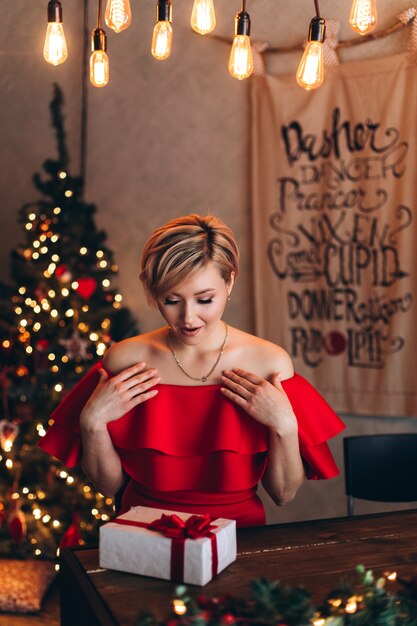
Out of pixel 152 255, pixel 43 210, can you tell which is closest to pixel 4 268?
pixel 43 210

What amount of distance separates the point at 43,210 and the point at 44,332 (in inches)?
23.0

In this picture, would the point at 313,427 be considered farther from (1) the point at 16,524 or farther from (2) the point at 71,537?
(1) the point at 16,524

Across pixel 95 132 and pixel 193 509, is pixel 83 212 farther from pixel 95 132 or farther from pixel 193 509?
pixel 193 509

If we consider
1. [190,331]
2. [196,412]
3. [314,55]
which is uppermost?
[314,55]

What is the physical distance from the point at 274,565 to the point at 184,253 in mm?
766

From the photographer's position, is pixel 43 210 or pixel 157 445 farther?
pixel 43 210

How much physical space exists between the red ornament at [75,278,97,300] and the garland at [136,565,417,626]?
212 cm

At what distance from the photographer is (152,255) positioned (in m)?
1.78

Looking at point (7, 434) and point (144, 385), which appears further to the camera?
point (7, 434)

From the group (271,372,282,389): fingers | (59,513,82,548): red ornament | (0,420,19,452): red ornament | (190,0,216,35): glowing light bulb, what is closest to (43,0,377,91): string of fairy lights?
(190,0,216,35): glowing light bulb

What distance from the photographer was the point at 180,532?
4.56 ft

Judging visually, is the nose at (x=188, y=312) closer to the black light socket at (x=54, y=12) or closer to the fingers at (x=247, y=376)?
the fingers at (x=247, y=376)

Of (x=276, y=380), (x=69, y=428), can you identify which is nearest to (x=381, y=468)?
(x=276, y=380)

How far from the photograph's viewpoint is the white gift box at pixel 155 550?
138 cm
